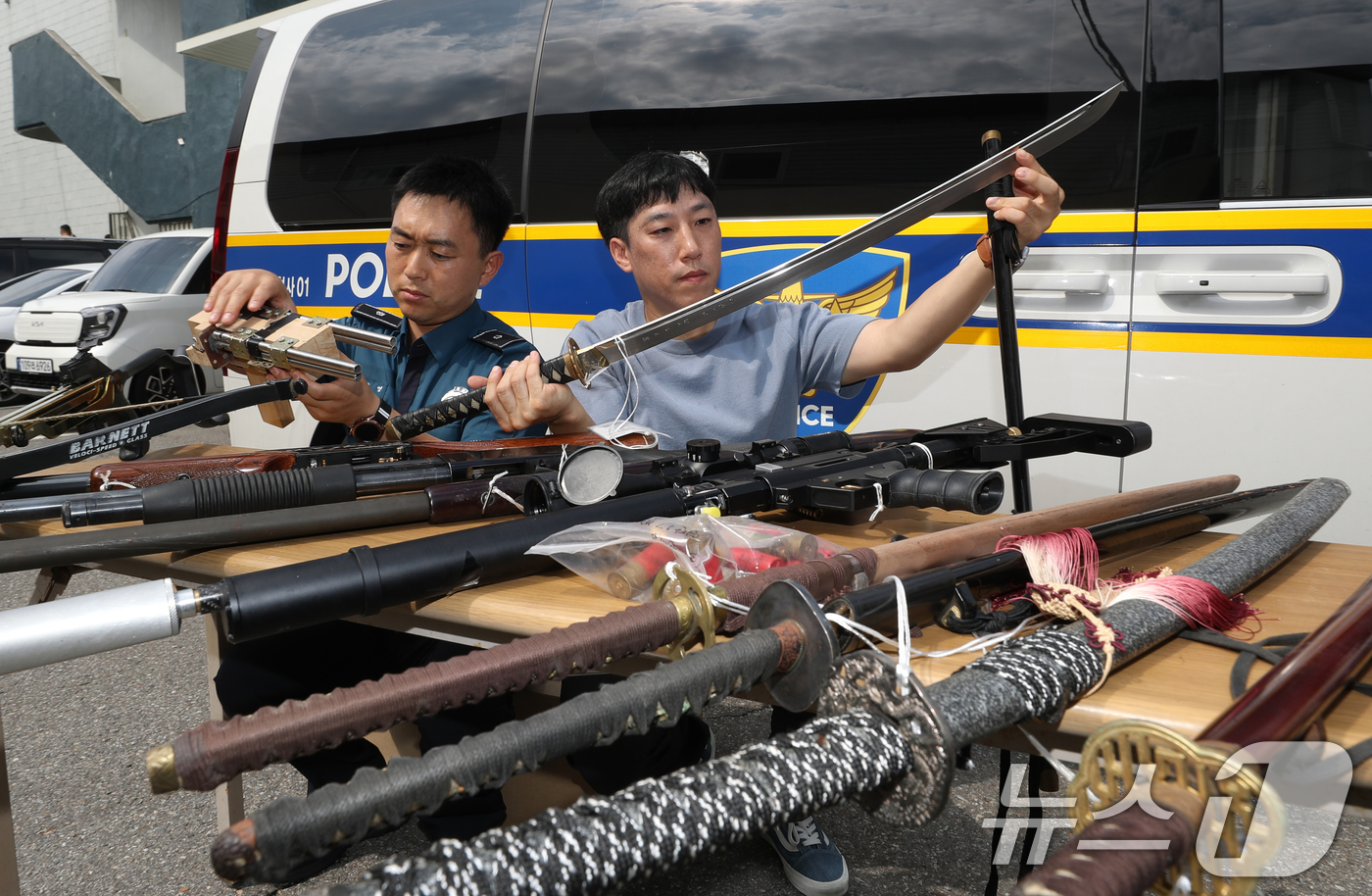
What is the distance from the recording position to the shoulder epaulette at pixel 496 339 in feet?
6.81

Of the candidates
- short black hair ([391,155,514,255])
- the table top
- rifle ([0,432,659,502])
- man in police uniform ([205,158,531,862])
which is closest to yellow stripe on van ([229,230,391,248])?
man in police uniform ([205,158,531,862])

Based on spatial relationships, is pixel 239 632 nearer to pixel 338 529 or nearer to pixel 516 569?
pixel 516 569

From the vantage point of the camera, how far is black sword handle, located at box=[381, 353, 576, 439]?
5.20ft

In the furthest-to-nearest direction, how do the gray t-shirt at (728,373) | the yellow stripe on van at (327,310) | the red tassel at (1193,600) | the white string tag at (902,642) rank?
the yellow stripe on van at (327,310)
the gray t-shirt at (728,373)
the red tassel at (1193,600)
the white string tag at (902,642)

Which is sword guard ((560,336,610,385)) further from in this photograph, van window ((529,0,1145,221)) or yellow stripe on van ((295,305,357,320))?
yellow stripe on van ((295,305,357,320))

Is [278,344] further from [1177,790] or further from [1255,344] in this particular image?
[1255,344]

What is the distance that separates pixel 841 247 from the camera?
196 centimetres

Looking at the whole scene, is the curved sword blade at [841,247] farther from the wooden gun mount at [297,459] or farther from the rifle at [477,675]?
the rifle at [477,675]

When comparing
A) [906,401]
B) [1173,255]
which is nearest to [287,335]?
[906,401]

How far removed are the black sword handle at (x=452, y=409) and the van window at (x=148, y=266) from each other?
782 centimetres

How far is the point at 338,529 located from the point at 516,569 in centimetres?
38

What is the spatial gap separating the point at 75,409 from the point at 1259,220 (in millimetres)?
2756

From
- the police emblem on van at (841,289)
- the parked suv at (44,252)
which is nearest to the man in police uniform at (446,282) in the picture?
the police emblem on van at (841,289)

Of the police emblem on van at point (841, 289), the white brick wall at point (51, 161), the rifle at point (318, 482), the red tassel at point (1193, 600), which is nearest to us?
the red tassel at point (1193, 600)
